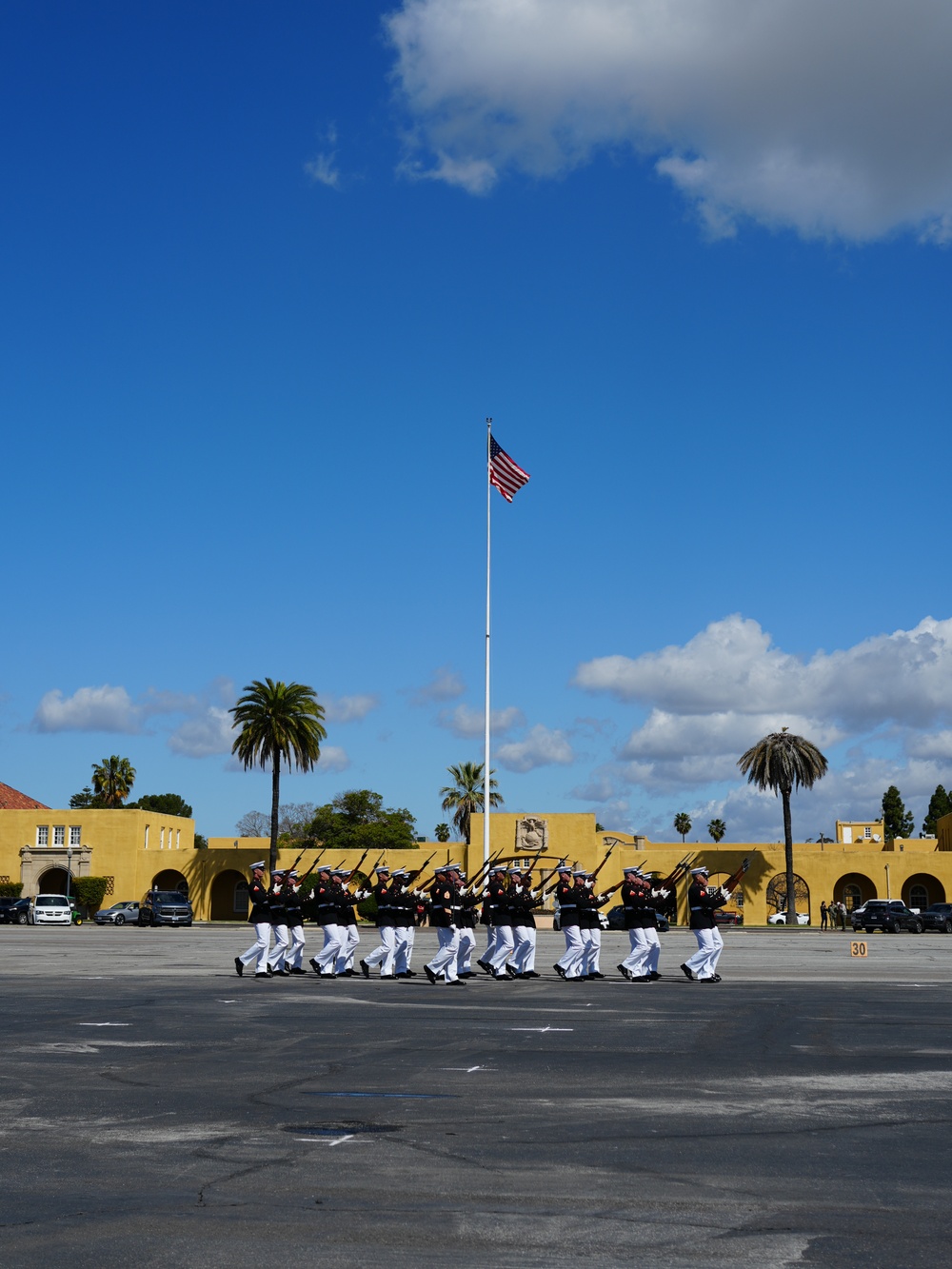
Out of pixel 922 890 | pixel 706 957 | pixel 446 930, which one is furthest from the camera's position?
pixel 922 890

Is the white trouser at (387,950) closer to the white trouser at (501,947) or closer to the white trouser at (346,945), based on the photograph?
the white trouser at (346,945)

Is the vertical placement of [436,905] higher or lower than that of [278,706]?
lower

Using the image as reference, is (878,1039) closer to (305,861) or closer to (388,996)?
(388,996)

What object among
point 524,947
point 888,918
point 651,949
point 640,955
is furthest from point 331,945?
point 888,918

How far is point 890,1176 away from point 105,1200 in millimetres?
4220

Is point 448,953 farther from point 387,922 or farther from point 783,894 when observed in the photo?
point 783,894

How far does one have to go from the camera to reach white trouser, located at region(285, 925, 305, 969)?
24750 mm

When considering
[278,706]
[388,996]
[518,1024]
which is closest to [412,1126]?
[518,1024]

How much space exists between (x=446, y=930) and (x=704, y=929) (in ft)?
14.6

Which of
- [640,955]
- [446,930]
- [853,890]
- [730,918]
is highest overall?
[853,890]

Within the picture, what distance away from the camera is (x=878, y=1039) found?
1401cm

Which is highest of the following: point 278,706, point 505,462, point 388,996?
point 505,462

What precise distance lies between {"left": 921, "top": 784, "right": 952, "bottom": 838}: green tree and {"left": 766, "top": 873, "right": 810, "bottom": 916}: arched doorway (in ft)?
144

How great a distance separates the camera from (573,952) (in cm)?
2380
